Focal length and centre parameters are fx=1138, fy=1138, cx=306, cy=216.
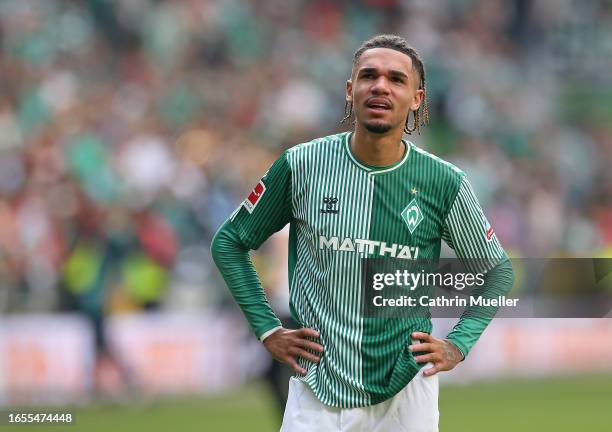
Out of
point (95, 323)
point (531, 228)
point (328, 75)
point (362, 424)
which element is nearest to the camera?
point (362, 424)

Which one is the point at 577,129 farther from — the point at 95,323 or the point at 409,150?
the point at 409,150

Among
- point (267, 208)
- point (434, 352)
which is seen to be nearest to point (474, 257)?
point (434, 352)

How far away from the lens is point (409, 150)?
4.29m

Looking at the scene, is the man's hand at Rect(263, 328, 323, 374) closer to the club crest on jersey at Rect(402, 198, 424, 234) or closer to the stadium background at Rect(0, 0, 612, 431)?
the club crest on jersey at Rect(402, 198, 424, 234)

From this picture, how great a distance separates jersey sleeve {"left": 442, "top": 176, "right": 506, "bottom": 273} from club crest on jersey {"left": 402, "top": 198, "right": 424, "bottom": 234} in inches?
4.8

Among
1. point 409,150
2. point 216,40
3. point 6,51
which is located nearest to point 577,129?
point 216,40

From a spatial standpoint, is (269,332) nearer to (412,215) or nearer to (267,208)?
(267,208)

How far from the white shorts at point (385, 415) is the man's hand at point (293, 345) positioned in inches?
5.4

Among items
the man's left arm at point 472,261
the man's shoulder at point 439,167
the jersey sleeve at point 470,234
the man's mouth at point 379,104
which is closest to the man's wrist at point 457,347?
the man's left arm at point 472,261

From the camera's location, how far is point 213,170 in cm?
1292

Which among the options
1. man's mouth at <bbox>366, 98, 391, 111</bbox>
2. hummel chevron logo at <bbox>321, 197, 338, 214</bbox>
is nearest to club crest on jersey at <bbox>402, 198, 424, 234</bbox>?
hummel chevron logo at <bbox>321, 197, 338, 214</bbox>

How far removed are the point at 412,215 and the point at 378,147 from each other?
0.28 metres

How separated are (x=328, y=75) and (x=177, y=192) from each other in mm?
3094

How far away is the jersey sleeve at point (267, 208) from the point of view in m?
4.33
